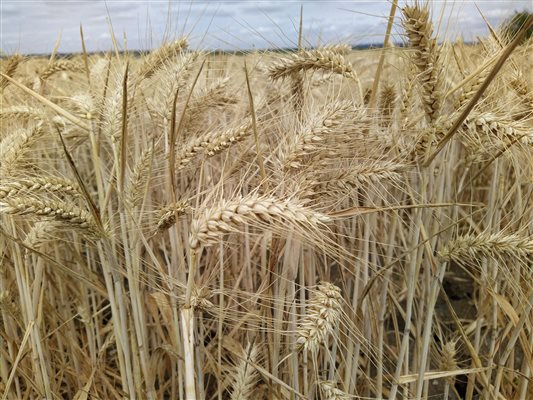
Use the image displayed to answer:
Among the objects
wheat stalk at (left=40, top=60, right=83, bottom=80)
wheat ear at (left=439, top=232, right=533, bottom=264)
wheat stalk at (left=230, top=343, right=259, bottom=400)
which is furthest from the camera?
wheat stalk at (left=40, top=60, right=83, bottom=80)

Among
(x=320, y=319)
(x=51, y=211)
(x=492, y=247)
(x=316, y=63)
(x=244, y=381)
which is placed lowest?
(x=244, y=381)

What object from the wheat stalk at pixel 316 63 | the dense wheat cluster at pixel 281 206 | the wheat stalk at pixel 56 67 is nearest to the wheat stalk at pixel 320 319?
the dense wheat cluster at pixel 281 206

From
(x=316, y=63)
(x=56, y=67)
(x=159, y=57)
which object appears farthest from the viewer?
(x=56, y=67)

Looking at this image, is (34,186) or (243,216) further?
(34,186)

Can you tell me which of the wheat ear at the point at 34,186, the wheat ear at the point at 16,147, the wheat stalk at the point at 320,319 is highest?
the wheat ear at the point at 16,147

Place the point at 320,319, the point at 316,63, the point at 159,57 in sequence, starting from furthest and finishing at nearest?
the point at 159,57 < the point at 316,63 < the point at 320,319

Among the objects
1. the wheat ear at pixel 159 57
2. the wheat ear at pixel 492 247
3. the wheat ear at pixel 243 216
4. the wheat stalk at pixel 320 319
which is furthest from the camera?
the wheat ear at pixel 159 57

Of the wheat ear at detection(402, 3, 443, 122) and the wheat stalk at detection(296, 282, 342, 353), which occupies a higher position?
the wheat ear at detection(402, 3, 443, 122)

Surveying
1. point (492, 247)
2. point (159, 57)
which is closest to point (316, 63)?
point (159, 57)

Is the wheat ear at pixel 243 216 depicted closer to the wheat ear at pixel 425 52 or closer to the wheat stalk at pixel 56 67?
the wheat ear at pixel 425 52

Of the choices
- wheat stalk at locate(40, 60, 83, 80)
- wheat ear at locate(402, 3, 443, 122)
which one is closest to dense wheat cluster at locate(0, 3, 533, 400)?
wheat ear at locate(402, 3, 443, 122)

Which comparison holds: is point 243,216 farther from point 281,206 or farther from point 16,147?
point 16,147

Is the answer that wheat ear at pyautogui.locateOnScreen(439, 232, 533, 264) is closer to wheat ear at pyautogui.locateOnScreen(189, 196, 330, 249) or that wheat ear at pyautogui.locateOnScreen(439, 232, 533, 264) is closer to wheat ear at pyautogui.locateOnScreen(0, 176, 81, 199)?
wheat ear at pyautogui.locateOnScreen(189, 196, 330, 249)

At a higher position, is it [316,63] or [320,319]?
[316,63]
